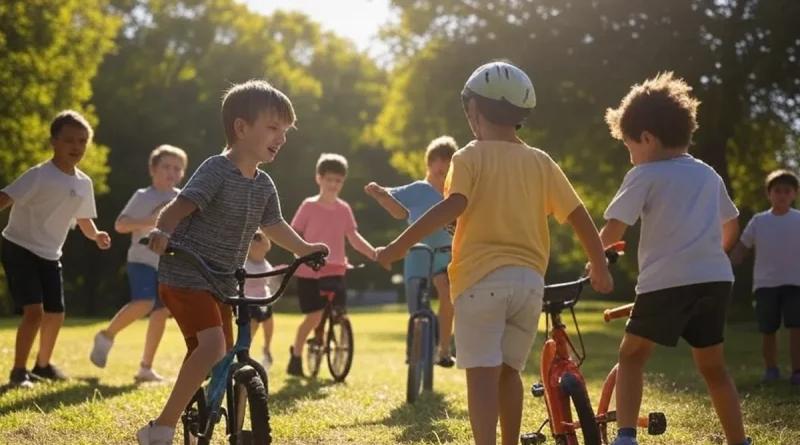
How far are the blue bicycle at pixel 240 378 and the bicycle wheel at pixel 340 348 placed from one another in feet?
19.1

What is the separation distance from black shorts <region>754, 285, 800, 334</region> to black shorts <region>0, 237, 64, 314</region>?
19.4 ft

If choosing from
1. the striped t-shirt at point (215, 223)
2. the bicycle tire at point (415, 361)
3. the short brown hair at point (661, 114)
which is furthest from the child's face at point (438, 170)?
the striped t-shirt at point (215, 223)

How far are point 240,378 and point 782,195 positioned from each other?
21.8ft

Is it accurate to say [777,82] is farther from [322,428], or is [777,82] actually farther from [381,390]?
[322,428]

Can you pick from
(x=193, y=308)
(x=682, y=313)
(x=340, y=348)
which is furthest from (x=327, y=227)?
(x=682, y=313)

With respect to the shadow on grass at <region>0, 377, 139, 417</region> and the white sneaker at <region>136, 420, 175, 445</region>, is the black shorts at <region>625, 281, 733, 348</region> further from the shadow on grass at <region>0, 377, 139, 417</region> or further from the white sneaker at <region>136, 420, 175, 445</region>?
the shadow on grass at <region>0, 377, 139, 417</region>

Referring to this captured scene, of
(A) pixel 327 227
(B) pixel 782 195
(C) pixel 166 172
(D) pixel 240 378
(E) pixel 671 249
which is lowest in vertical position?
(D) pixel 240 378

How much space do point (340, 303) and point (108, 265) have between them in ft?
→ 98.7

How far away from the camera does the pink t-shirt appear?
10.9m

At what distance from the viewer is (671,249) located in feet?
17.6

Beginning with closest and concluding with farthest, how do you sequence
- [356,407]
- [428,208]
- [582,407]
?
[582,407] < [356,407] < [428,208]

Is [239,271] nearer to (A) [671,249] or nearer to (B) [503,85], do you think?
(B) [503,85]

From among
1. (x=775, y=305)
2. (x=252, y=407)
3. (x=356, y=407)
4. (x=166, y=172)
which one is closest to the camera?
(x=252, y=407)

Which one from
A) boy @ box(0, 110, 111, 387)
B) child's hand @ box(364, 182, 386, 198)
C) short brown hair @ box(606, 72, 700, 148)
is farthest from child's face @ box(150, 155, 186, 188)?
short brown hair @ box(606, 72, 700, 148)
